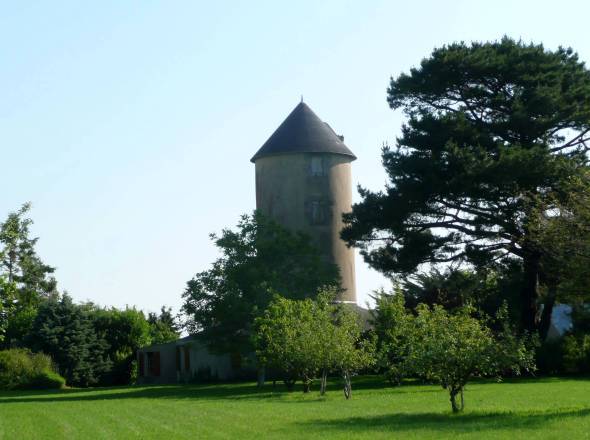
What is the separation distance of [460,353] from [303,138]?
40.5 m

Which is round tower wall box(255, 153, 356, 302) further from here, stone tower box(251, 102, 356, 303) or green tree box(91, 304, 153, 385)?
green tree box(91, 304, 153, 385)

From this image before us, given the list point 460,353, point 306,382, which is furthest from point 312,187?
point 460,353

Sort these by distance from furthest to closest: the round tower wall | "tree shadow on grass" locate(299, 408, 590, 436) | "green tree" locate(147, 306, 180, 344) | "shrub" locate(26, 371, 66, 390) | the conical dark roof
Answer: "green tree" locate(147, 306, 180, 344), the conical dark roof, the round tower wall, "shrub" locate(26, 371, 66, 390), "tree shadow on grass" locate(299, 408, 590, 436)

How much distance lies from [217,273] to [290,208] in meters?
15.4

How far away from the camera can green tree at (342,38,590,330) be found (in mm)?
42531

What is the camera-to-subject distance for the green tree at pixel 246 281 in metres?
46.9

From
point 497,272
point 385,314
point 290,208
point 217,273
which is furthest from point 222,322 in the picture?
point 290,208

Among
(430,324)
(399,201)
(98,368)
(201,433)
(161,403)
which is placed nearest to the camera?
(201,433)

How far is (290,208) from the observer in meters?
62.8

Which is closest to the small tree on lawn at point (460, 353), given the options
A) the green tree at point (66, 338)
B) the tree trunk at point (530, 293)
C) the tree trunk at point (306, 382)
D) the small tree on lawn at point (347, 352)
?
the small tree on lawn at point (347, 352)

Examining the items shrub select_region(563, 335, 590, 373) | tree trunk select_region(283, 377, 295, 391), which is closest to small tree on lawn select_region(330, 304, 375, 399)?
tree trunk select_region(283, 377, 295, 391)

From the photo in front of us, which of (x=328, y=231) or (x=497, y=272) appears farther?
(x=328, y=231)

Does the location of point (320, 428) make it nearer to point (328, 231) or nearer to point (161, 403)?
point (161, 403)

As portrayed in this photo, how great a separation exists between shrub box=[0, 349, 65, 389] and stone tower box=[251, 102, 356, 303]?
15.8m
